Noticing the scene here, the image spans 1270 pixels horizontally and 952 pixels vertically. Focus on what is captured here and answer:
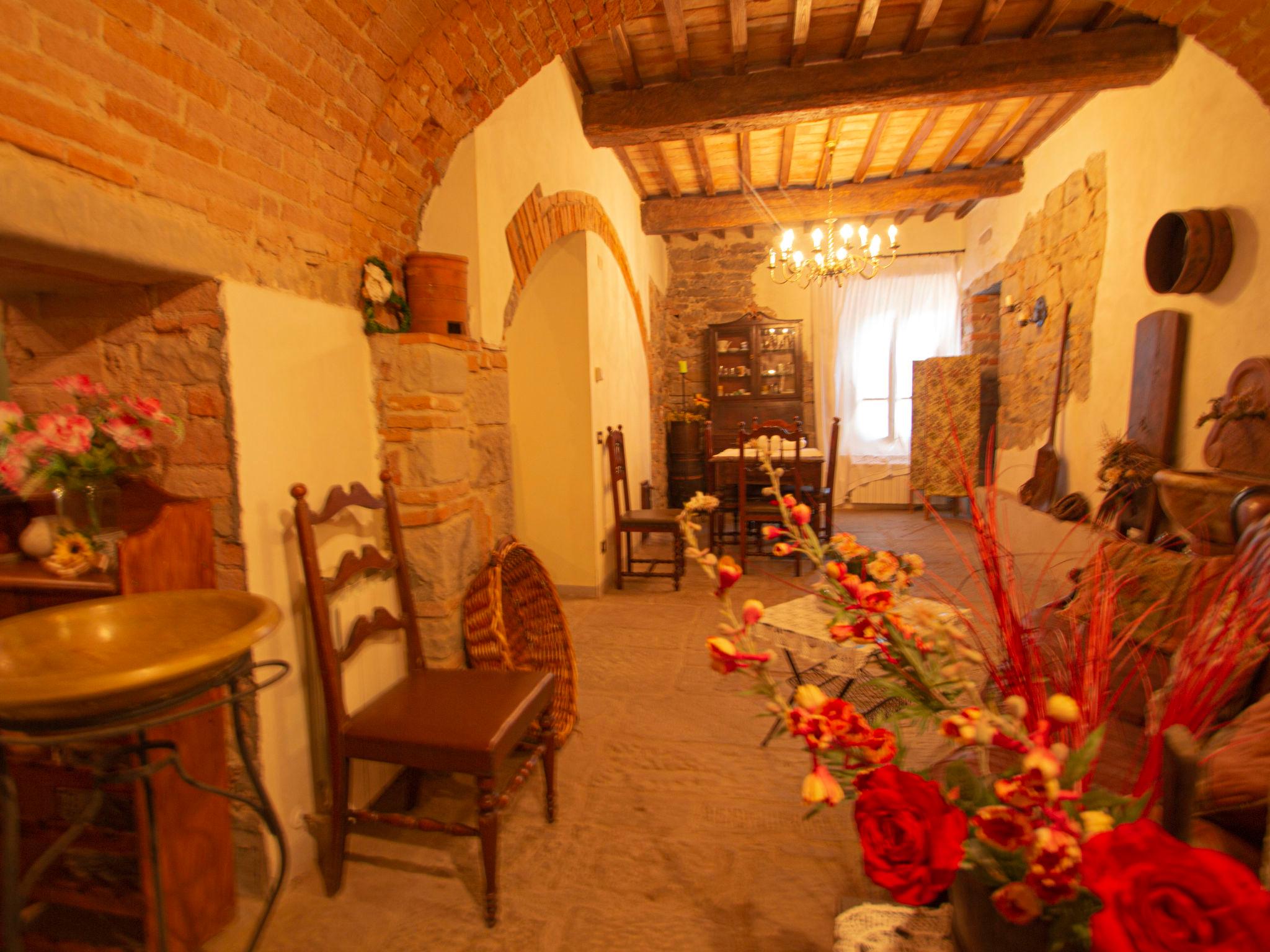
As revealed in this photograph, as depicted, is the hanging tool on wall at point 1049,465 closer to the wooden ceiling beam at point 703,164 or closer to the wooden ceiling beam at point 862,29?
the wooden ceiling beam at point 862,29

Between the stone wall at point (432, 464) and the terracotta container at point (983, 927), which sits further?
the stone wall at point (432, 464)

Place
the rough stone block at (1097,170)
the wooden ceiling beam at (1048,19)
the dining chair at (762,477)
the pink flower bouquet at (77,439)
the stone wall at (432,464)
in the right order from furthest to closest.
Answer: the dining chair at (762,477) < the rough stone block at (1097,170) < the wooden ceiling beam at (1048,19) < the stone wall at (432,464) < the pink flower bouquet at (77,439)

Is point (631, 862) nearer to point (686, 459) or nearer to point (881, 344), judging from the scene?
point (686, 459)

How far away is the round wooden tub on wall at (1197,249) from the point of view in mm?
2904

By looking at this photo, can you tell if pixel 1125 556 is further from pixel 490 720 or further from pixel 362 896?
pixel 362 896

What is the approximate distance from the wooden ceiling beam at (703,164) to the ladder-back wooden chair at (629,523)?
214cm

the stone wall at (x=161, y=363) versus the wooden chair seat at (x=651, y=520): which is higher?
the stone wall at (x=161, y=363)

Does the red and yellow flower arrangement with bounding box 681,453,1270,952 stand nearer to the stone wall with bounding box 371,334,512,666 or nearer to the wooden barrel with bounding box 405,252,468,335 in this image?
the stone wall with bounding box 371,334,512,666

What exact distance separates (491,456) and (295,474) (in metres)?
0.86

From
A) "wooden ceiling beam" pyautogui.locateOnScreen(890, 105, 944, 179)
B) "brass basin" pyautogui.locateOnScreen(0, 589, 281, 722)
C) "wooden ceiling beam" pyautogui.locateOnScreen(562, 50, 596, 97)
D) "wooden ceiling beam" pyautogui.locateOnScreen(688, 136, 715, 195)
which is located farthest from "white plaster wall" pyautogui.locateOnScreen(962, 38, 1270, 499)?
"brass basin" pyautogui.locateOnScreen(0, 589, 281, 722)

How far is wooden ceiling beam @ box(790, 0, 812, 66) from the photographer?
2.98 m

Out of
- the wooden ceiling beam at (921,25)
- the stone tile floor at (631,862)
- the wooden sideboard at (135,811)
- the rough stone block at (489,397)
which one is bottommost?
the stone tile floor at (631,862)

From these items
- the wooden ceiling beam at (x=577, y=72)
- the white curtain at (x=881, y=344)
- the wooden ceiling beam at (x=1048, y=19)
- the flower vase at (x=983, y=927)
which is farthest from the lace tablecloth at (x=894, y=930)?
the white curtain at (x=881, y=344)

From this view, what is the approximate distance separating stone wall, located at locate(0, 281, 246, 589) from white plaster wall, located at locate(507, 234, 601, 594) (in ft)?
7.43
